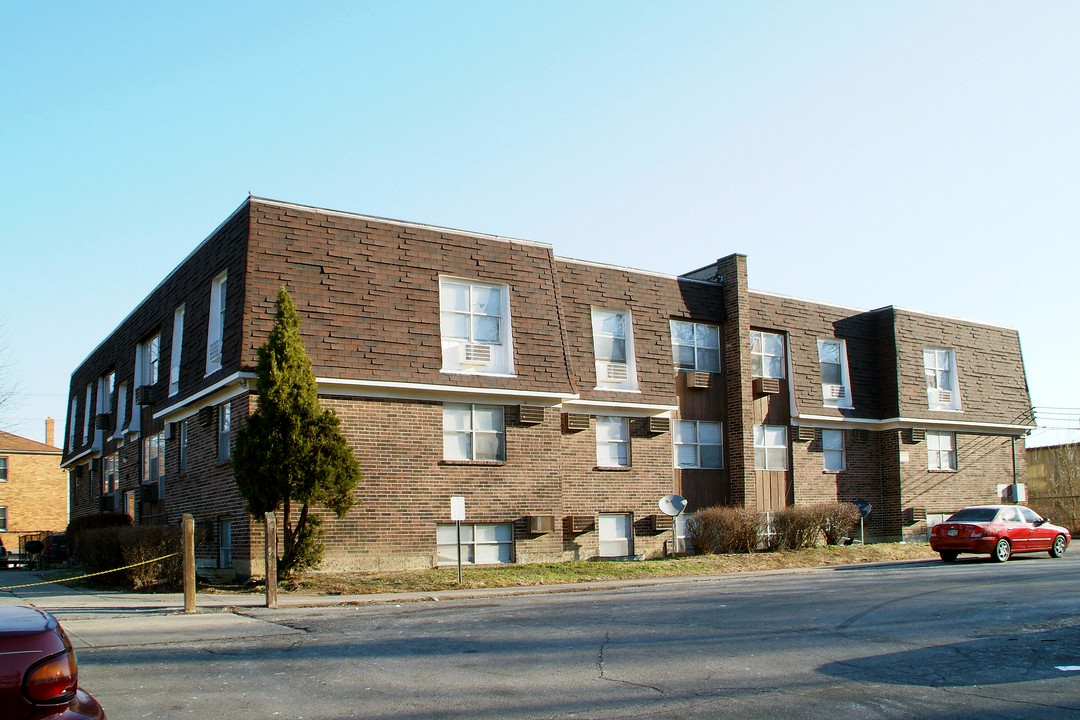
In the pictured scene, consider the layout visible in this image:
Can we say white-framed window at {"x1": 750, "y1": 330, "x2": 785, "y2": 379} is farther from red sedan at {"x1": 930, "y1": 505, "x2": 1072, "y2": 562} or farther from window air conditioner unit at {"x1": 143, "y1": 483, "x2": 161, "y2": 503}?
window air conditioner unit at {"x1": 143, "y1": 483, "x2": 161, "y2": 503}

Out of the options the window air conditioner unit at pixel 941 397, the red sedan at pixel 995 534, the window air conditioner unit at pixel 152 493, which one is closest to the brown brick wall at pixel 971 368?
the window air conditioner unit at pixel 941 397

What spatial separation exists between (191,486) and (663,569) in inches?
457

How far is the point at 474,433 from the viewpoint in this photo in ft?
75.2

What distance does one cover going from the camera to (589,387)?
84.0 feet

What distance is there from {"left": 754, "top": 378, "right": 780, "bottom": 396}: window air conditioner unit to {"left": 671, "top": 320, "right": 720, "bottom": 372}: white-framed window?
50.2 inches

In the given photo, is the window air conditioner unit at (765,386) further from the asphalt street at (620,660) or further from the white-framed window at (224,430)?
the white-framed window at (224,430)

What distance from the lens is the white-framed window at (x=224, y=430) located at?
21984mm

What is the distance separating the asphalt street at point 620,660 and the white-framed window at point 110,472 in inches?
717

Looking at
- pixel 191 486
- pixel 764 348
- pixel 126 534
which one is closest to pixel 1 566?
pixel 191 486

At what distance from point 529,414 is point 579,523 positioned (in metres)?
3.55

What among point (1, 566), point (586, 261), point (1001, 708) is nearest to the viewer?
point (1001, 708)

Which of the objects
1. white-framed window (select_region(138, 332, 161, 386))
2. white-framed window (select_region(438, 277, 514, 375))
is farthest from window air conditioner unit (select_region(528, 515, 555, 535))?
white-framed window (select_region(138, 332, 161, 386))

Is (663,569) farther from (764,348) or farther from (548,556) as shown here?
(764,348)

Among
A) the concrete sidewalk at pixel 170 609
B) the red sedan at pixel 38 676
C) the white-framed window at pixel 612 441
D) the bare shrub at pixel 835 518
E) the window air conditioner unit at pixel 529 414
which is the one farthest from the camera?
the bare shrub at pixel 835 518
